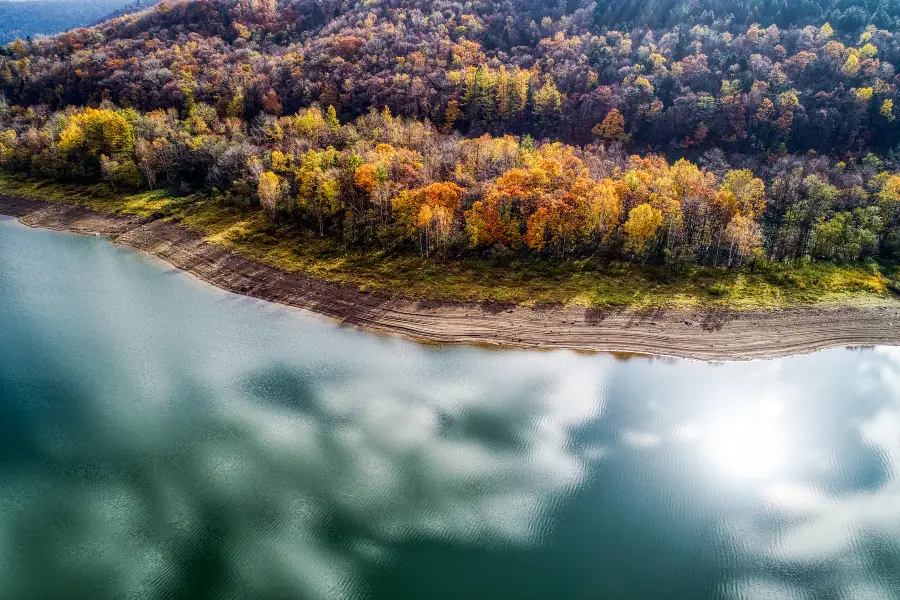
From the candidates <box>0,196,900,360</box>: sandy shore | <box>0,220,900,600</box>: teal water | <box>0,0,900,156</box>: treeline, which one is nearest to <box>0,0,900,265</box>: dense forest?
<box>0,0,900,156</box>: treeline

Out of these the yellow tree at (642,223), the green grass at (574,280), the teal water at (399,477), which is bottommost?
the teal water at (399,477)

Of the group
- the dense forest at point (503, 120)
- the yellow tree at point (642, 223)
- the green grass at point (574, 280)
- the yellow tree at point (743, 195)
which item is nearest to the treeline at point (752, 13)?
the dense forest at point (503, 120)

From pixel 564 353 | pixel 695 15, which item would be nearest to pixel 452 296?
pixel 564 353

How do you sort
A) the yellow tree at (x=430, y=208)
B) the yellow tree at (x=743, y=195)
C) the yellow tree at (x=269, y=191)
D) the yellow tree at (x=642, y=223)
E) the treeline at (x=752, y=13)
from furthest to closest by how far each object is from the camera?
1. the treeline at (x=752, y=13)
2. the yellow tree at (x=269, y=191)
3. the yellow tree at (x=430, y=208)
4. the yellow tree at (x=743, y=195)
5. the yellow tree at (x=642, y=223)

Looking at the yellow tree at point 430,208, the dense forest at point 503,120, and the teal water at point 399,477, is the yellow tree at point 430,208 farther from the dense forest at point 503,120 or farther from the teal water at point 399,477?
the teal water at point 399,477

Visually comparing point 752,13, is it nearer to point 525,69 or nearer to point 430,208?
point 525,69
